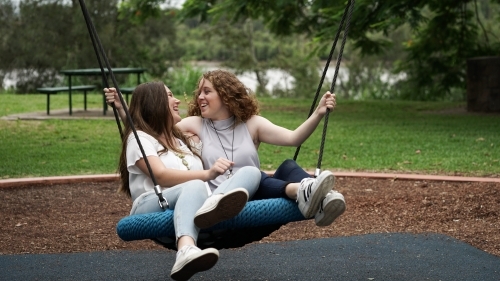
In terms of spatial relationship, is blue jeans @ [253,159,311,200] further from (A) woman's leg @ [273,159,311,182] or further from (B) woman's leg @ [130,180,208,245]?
(B) woman's leg @ [130,180,208,245]

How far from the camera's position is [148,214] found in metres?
3.73

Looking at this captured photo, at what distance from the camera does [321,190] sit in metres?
3.66

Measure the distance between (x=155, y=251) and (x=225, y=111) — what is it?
1216mm

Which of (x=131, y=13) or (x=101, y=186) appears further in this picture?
(x=131, y=13)

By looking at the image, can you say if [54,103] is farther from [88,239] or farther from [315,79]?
[315,79]

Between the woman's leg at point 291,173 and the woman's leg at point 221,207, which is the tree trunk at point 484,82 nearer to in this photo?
the woman's leg at point 291,173

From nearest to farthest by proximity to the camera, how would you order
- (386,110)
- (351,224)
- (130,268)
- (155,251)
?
(130,268) < (155,251) < (351,224) < (386,110)

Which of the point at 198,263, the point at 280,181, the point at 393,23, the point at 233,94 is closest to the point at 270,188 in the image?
the point at 280,181

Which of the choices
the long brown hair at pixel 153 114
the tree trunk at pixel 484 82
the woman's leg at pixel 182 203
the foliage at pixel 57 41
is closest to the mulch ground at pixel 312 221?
the long brown hair at pixel 153 114

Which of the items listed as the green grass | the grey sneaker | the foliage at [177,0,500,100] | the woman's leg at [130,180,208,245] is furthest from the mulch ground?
the foliage at [177,0,500,100]

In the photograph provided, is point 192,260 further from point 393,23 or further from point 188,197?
point 393,23

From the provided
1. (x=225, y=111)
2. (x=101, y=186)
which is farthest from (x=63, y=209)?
(x=225, y=111)

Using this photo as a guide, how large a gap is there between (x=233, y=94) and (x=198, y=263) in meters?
1.08

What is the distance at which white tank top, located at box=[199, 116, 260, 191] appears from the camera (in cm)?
428
